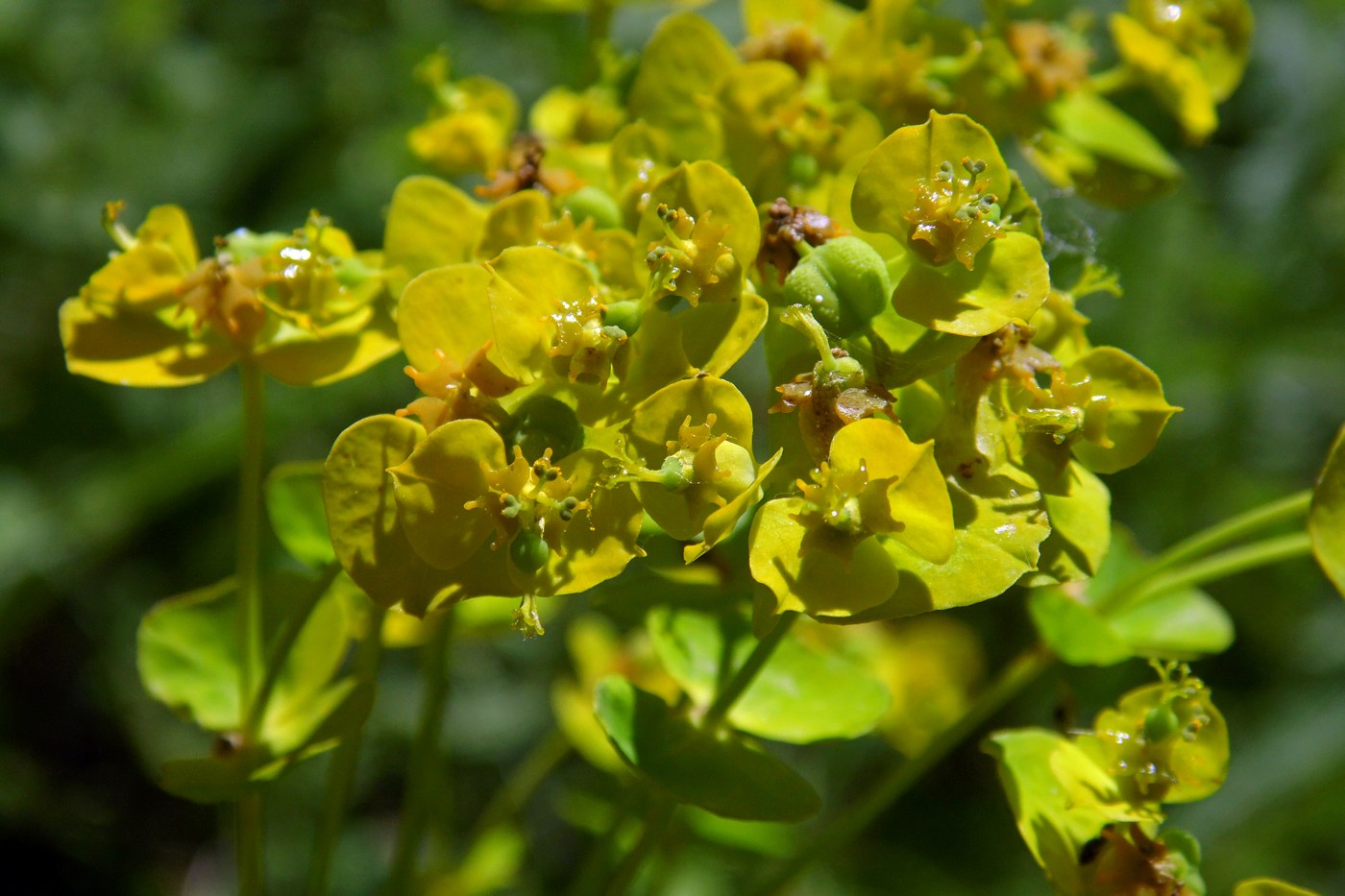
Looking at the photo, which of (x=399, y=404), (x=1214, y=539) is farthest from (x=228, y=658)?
(x=399, y=404)

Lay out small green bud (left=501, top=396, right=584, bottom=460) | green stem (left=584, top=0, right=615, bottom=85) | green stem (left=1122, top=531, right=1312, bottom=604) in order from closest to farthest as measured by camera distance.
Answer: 1. small green bud (left=501, top=396, right=584, bottom=460)
2. green stem (left=1122, top=531, right=1312, bottom=604)
3. green stem (left=584, top=0, right=615, bottom=85)

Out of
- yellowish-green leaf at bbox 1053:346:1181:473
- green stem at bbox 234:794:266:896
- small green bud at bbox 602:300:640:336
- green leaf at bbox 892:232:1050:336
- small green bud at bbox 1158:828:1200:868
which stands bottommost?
green stem at bbox 234:794:266:896

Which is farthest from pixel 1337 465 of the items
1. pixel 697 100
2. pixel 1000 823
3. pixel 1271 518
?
pixel 1000 823

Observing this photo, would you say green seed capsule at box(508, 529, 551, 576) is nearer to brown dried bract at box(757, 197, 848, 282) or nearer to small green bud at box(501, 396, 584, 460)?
small green bud at box(501, 396, 584, 460)

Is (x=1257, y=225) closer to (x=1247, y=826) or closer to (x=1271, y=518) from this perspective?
(x=1247, y=826)

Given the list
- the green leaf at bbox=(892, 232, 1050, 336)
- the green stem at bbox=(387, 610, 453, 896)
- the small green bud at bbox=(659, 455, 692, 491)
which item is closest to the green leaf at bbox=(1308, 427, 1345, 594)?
the green leaf at bbox=(892, 232, 1050, 336)
